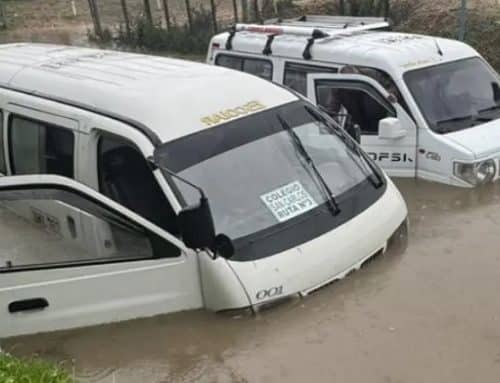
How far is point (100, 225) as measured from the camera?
5387 mm

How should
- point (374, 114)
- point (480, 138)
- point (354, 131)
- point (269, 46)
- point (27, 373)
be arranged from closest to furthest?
point (27, 373) → point (354, 131) → point (480, 138) → point (374, 114) → point (269, 46)

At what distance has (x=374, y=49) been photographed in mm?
8781

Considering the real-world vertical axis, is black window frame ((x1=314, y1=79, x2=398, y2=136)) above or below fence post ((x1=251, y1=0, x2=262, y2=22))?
above

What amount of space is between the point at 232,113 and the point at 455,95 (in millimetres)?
3540

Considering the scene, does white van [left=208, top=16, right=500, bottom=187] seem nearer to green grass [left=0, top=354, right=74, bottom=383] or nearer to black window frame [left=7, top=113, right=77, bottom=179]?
black window frame [left=7, top=113, right=77, bottom=179]

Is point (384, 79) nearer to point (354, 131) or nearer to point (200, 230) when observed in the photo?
point (354, 131)

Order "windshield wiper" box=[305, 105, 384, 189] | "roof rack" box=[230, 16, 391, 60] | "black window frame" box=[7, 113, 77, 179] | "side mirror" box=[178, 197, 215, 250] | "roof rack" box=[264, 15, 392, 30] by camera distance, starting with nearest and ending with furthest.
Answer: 1. "side mirror" box=[178, 197, 215, 250]
2. "black window frame" box=[7, 113, 77, 179]
3. "windshield wiper" box=[305, 105, 384, 189]
4. "roof rack" box=[230, 16, 391, 60]
5. "roof rack" box=[264, 15, 392, 30]

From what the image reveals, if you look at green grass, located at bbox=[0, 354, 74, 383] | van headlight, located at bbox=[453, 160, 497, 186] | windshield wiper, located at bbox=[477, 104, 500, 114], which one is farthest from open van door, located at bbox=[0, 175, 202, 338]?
windshield wiper, located at bbox=[477, 104, 500, 114]

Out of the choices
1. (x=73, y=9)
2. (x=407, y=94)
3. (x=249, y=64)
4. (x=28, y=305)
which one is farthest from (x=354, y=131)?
(x=73, y=9)

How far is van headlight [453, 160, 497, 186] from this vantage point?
314 inches

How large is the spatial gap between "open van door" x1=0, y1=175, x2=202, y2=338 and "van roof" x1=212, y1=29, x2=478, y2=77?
4.17 meters

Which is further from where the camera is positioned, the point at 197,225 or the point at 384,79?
the point at 384,79

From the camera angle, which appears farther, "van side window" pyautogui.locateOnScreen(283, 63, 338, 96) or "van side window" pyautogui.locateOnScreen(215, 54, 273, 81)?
"van side window" pyautogui.locateOnScreen(215, 54, 273, 81)

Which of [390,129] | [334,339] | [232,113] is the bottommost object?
[334,339]
